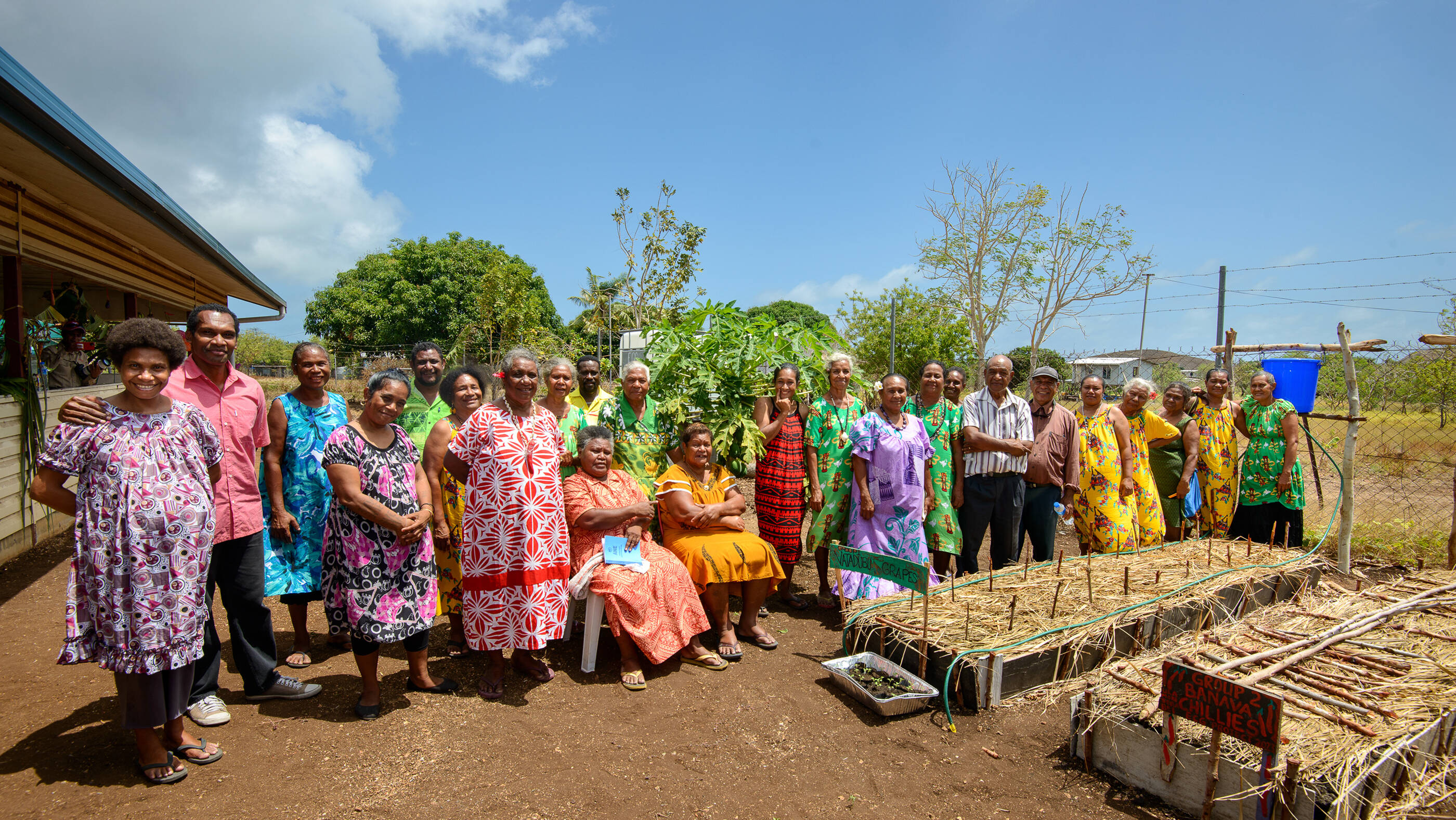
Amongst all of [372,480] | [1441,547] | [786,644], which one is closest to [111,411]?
[372,480]

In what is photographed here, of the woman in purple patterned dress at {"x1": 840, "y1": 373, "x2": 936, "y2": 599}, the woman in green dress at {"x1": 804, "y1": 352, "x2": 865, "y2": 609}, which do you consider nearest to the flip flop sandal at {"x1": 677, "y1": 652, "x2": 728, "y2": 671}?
Result: the woman in purple patterned dress at {"x1": 840, "y1": 373, "x2": 936, "y2": 599}

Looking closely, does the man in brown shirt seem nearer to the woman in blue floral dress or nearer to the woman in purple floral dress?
the woman in purple floral dress

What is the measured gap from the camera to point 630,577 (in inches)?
161

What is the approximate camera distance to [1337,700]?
107 inches

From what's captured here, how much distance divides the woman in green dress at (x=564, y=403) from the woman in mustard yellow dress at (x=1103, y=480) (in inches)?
147

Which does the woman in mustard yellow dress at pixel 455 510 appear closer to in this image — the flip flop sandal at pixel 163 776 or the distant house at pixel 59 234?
the flip flop sandal at pixel 163 776

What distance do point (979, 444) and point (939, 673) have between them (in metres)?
1.85

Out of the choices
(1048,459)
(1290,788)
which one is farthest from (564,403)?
(1290,788)

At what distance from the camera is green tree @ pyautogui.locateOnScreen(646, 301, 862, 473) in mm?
4934

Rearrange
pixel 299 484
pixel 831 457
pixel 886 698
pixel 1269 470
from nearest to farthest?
pixel 886 698, pixel 299 484, pixel 831 457, pixel 1269 470

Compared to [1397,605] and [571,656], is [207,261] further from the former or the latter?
[1397,605]

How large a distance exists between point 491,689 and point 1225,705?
130 inches

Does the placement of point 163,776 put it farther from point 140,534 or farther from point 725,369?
point 725,369

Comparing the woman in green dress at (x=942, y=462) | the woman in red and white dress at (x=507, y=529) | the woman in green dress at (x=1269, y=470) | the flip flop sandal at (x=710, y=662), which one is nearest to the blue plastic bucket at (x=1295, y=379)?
the woman in green dress at (x=1269, y=470)
